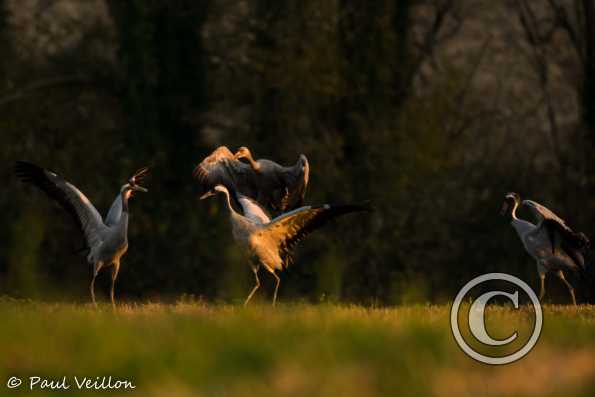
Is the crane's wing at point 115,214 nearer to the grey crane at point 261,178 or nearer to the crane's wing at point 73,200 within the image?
the crane's wing at point 73,200

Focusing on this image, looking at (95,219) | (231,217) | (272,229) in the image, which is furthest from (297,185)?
(95,219)

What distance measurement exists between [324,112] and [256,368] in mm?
14550

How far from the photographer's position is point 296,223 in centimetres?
1288

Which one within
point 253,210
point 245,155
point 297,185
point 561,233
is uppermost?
point 245,155

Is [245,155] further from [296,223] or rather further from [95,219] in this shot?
[95,219]

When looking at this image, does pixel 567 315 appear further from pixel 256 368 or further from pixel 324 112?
pixel 324 112

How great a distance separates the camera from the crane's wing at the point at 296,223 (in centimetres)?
1234

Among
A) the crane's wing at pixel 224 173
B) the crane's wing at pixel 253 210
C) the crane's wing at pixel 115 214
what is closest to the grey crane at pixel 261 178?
the crane's wing at pixel 224 173

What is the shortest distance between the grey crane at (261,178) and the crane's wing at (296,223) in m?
1.32

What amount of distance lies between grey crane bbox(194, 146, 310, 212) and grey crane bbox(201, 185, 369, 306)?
882 mm

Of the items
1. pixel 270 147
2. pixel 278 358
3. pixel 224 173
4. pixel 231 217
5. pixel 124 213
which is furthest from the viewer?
pixel 270 147

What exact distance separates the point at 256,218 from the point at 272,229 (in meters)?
0.44

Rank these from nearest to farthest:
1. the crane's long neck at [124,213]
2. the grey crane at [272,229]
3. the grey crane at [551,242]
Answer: the crane's long neck at [124,213]
the grey crane at [272,229]
the grey crane at [551,242]

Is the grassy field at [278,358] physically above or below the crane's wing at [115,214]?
below
